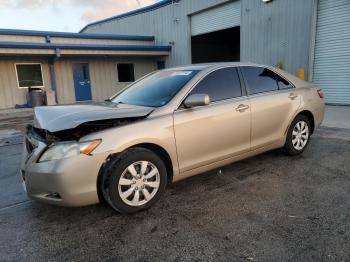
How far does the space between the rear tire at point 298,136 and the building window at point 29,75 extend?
14558 millimetres

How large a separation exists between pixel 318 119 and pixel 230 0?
10335 mm

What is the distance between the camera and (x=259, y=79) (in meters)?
4.35

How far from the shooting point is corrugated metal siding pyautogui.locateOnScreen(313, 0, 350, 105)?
10.0 m

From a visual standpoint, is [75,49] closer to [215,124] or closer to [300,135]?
[300,135]

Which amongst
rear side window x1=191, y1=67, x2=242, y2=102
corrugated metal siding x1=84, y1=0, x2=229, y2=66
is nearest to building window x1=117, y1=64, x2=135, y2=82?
corrugated metal siding x1=84, y1=0, x2=229, y2=66

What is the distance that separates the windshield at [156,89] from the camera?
3598 millimetres

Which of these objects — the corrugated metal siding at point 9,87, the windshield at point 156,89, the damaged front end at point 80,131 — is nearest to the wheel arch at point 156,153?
the damaged front end at point 80,131

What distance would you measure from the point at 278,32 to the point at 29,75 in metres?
12.5

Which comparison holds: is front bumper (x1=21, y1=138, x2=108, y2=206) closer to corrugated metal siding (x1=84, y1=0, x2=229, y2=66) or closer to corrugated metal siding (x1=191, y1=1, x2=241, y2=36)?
corrugated metal siding (x1=191, y1=1, x2=241, y2=36)

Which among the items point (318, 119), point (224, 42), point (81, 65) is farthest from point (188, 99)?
point (224, 42)

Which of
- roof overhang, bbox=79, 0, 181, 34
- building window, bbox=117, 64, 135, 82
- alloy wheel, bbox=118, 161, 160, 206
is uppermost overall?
roof overhang, bbox=79, 0, 181, 34

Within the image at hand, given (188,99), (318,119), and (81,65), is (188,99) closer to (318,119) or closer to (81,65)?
(318,119)

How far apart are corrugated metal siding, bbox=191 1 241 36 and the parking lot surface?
11.4 meters

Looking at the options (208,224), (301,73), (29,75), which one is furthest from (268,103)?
(29,75)
